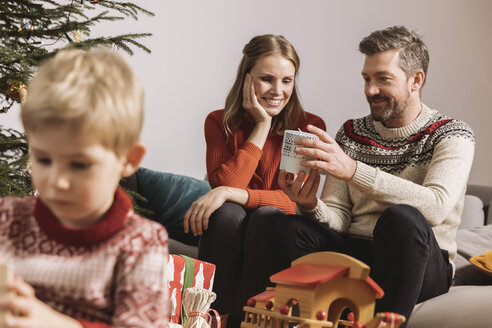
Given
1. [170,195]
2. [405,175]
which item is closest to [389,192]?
[405,175]

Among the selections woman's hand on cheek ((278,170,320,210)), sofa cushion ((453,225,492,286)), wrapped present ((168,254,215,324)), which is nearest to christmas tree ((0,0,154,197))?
wrapped present ((168,254,215,324))

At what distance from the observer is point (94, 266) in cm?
70

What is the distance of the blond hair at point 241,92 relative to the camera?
79.0 inches

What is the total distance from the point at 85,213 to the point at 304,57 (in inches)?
116

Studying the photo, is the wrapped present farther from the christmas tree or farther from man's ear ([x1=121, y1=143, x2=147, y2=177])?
man's ear ([x1=121, y1=143, x2=147, y2=177])

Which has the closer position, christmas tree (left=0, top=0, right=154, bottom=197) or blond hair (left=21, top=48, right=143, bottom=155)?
blond hair (left=21, top=48, right=143, bottom=155)

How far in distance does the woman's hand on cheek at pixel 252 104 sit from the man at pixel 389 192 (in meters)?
0.27

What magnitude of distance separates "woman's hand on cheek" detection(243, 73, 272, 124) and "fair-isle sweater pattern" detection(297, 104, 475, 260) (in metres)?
0.26

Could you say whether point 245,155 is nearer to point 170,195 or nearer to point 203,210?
point 203,210

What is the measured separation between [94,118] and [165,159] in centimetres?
256

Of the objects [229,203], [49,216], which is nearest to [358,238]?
[229,203]

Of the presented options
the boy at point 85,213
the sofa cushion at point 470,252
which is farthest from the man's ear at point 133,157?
the sofa cushion at point 470,252

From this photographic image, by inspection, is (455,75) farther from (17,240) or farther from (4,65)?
(17,240)

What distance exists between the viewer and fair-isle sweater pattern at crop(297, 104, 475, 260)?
5.32 feet
